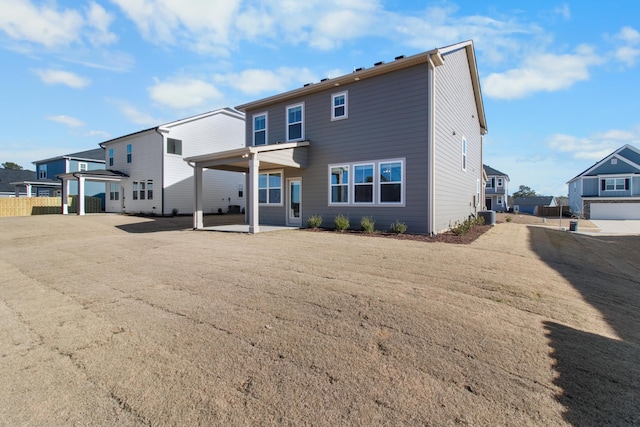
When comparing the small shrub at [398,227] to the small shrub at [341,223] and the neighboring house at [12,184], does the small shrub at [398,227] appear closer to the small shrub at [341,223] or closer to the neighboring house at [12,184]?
the small shrub at [341,223]

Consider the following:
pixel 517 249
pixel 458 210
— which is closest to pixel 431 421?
pixel 517 249

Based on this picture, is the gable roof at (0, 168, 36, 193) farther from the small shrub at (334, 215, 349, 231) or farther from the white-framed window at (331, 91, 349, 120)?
the small shrub at (334, 215, 349, 231)

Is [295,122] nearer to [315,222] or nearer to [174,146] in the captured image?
[315,222]

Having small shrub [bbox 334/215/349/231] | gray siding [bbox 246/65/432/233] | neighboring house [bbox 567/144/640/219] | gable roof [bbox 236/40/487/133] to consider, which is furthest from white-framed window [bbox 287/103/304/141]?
neighboring house [bbox 567/144/640/219]

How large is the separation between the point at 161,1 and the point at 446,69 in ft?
34.8

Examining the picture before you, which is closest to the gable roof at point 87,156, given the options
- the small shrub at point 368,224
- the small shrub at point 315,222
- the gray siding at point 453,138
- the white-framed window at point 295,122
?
the white-framed window at point 295,122

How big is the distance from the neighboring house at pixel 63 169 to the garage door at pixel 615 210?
1899 inches

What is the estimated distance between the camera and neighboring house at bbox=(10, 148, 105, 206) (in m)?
31.0

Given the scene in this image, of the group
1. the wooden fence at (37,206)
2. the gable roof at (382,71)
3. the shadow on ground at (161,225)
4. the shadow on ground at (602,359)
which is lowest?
the shadow on ground at (602,359)

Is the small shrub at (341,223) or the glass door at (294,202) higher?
the glass door at (294,202)

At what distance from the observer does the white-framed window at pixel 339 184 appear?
44.2ft

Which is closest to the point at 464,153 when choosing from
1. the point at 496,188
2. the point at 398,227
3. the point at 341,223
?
the point at 398,227

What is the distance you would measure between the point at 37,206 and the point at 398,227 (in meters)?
29.6

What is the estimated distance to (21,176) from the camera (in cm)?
3862
